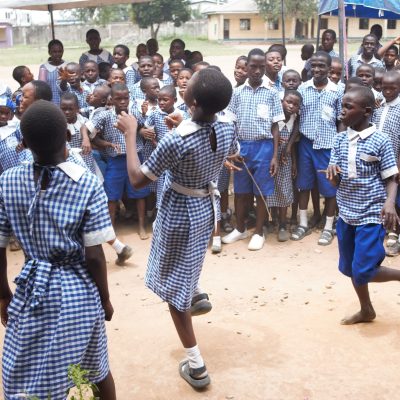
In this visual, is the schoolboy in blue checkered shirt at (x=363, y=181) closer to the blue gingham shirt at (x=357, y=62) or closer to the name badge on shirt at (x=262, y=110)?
the name badge on shirt at (x=262, y=110)

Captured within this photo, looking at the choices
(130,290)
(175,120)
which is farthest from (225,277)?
(175,120)

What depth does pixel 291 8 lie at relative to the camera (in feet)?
119

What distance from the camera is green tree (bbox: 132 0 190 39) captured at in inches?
1126

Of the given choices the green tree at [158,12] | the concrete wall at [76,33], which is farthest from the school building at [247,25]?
the green tree at [158,12]

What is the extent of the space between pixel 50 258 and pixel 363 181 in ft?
6.99

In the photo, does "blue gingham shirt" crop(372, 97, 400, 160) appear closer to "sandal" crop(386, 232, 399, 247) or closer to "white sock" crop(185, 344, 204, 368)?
"sandal" crop(386, 232, 399, 247)

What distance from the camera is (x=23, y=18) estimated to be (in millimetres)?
67938

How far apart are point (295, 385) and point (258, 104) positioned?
9.61 ft

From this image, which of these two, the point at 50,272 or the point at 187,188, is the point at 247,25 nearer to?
the point at 187,188

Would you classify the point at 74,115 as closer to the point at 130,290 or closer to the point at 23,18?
the point at 130,290

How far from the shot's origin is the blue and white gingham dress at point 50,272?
217 cm

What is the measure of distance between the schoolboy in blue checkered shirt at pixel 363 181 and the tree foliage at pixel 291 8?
3375 centimetres

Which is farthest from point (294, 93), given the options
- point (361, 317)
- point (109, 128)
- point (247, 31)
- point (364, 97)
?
point (247, 31)

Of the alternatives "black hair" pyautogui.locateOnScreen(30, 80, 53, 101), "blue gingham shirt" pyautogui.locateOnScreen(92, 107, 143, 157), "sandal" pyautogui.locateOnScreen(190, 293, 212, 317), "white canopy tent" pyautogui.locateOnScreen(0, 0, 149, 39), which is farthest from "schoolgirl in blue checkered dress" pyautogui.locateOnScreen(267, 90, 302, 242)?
"white canopy tent" pyautogui.locateOnScreen(0, 0, 149, 39)
